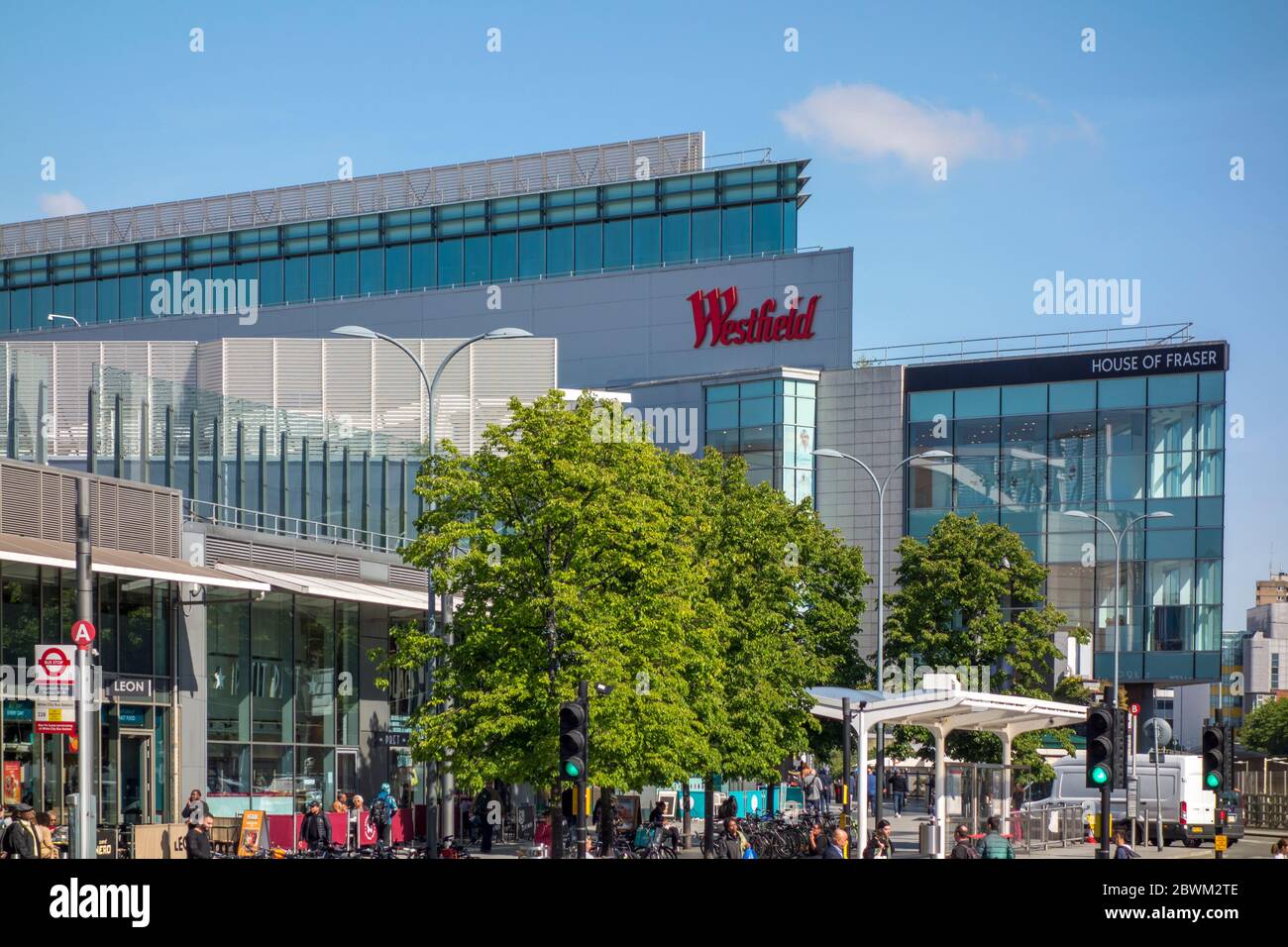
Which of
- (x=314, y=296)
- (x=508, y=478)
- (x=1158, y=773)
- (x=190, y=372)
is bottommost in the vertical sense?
(x=1158, y=773)

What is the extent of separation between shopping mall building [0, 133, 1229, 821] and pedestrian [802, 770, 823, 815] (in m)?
11.9

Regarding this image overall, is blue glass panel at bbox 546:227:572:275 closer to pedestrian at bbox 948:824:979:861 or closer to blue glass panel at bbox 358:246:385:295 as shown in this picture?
blue glass panel at bbox 358:246:385:295

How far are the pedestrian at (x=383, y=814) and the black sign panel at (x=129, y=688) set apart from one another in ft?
21.1

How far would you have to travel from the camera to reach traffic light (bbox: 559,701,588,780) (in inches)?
845

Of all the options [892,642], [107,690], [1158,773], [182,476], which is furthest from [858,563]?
[107,690]

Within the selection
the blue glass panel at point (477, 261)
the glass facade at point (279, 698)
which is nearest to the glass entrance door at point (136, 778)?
the glass facade at point (279, 698)

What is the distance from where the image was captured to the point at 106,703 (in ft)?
109

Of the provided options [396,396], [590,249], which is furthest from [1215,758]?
[590,249]

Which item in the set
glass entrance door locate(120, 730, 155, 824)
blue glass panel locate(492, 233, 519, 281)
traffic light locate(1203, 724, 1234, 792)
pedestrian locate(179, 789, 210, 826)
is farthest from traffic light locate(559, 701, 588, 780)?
blue glass panel locate(492, 233, 519, 281)

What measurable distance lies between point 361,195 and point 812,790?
5446 centimetres

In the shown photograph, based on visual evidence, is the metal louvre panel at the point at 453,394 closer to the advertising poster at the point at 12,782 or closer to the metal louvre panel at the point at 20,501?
the metal louvre panel at the point at 20,501

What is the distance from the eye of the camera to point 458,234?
93.0m
